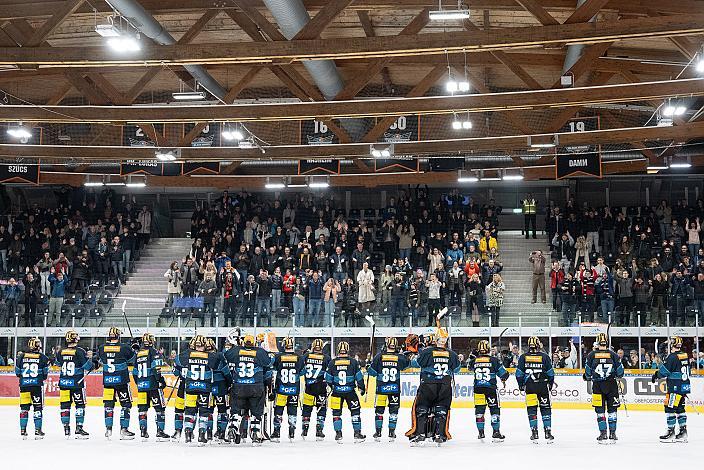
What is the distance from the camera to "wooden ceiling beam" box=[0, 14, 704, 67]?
13.8 metres

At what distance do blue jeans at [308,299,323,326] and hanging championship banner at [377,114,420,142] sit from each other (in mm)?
4571

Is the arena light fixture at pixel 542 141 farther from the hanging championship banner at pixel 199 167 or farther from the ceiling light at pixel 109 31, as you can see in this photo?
the ceiling light at pixel 109 31

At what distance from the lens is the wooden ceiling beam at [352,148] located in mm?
21516

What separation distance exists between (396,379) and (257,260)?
42.7 ft

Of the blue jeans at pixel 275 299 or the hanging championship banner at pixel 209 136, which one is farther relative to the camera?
the hanging championship banner at pixel 209 136

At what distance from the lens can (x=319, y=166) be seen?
934 inches

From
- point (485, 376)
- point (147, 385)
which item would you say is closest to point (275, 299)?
point (147, 385)

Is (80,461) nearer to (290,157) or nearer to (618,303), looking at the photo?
(290,157)

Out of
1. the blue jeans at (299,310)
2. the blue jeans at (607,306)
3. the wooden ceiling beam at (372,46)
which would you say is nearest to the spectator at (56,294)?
the blue jeans at (299,310)

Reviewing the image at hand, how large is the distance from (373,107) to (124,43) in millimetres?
6293

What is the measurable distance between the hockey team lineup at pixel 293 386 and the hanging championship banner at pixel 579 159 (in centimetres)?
845

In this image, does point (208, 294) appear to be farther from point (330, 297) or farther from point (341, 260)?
point (341, 260)

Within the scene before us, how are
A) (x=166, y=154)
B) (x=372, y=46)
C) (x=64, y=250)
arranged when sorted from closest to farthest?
(x=372, y=46) < (x=166, y=154) < (x=64, y=250)

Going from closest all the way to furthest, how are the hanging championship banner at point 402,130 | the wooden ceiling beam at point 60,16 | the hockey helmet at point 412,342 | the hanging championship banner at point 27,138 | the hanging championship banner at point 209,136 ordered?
the wooden ceiling beam at point 60,16, the hockey helmet at point 412,342, the hanging championship banner at point 402,130, the hanging championship banner at point 27,138, the hanging championship banner at point 209,136
